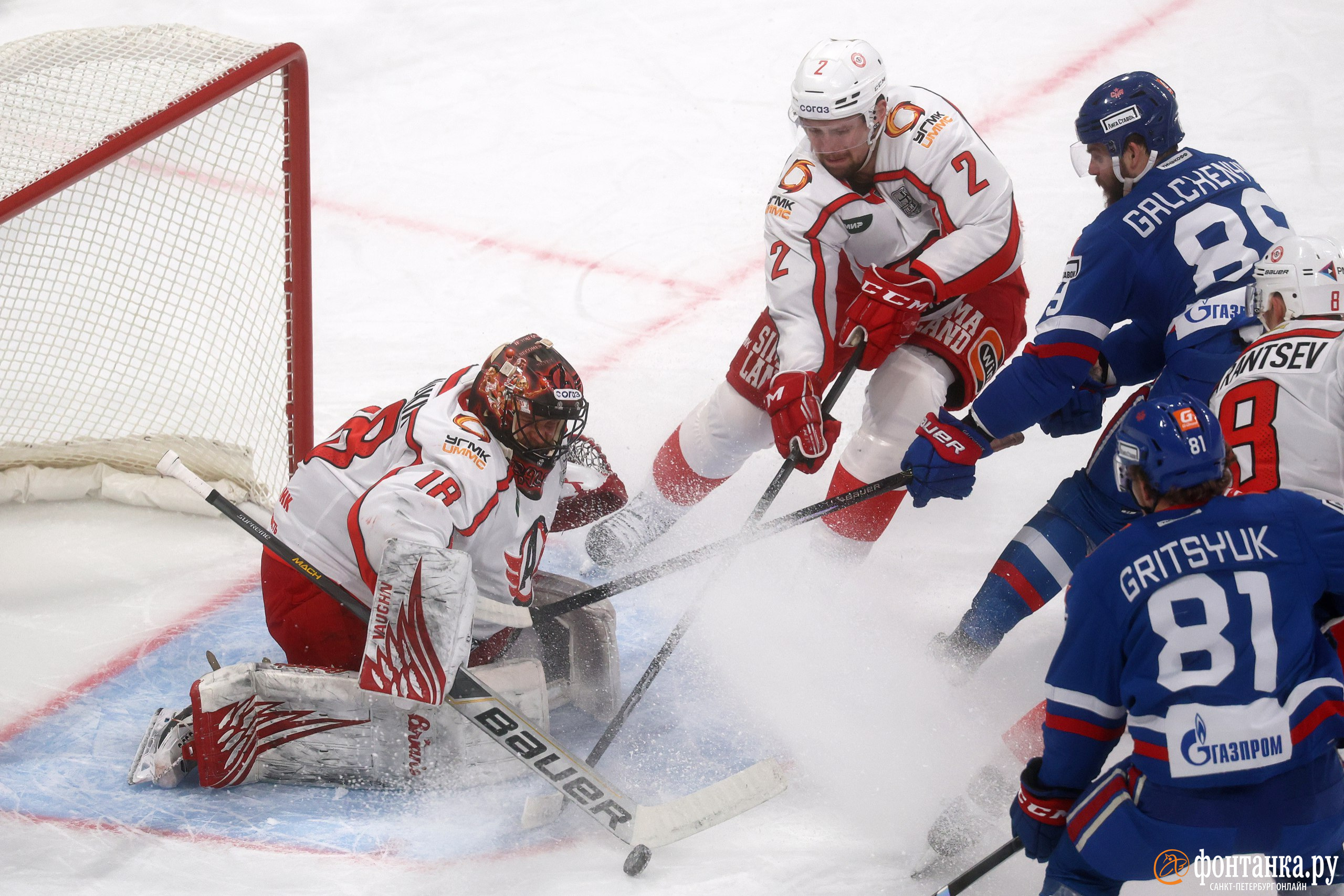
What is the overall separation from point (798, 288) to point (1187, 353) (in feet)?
3.01

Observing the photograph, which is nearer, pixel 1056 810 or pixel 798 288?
pixel 1056 810

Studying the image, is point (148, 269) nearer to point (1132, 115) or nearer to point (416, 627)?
point (416, 627)

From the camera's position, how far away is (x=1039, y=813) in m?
1.95

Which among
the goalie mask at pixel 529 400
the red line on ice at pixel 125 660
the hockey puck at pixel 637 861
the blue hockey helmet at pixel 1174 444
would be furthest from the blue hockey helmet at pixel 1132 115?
the red line on ice at pixel 125 660

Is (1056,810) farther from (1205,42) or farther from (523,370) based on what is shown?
(1205,42)

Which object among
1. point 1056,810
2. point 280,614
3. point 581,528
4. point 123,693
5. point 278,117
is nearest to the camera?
point 1056,810

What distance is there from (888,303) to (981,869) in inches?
52.8

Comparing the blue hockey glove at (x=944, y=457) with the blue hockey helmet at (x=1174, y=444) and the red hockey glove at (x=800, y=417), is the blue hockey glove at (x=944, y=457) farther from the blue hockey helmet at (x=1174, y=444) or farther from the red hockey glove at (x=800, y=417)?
the blue hockey helmet at (x=1174, y=444)

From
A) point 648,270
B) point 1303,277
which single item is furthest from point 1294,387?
point 648,270

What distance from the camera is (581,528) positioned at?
3.75 metres

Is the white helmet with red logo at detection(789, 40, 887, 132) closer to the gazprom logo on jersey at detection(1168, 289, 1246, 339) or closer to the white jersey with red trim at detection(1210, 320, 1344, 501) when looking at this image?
the gazprom logo on jersey at detection(1168, 289, 1246, 339)

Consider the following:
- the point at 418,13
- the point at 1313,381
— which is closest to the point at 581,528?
the point at 1313,381

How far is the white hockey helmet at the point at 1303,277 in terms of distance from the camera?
2.20 meters

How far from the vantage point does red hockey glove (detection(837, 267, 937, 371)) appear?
9.39 ft
